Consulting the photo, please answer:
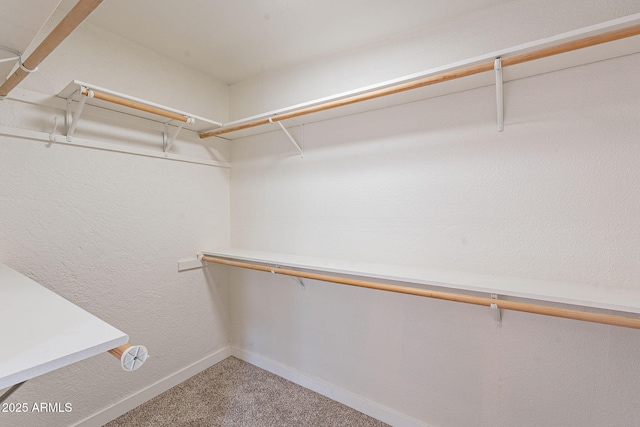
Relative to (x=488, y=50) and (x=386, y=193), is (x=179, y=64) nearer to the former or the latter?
(x=386, y=193)

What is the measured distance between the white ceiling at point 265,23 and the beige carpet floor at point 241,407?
7.53 feet

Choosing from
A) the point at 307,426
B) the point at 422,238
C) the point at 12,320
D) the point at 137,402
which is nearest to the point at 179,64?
the point at 12,320

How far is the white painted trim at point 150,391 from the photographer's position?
1.67m

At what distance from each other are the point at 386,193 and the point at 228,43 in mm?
1373

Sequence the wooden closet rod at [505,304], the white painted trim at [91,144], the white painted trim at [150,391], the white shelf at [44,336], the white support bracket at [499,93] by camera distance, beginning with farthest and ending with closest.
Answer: the white painted trim at [150,391] → the white painted trim at [91,144] → the white support bracket at [499,93] → the wooden closet rod at [505,304] → the white shelf at [44,336]

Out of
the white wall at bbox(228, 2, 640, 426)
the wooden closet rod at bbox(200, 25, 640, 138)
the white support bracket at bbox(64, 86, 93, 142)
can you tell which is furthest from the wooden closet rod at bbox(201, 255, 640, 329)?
the white support bracket at bbox(64, 86, 93, 142)

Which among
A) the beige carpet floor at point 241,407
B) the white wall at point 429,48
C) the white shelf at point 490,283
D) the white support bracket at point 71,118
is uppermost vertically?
Answer: the white wall at point 429,48

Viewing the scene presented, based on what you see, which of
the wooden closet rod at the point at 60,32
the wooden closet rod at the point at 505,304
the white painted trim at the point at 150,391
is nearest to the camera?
the wooden closet rod at the point at 60,32

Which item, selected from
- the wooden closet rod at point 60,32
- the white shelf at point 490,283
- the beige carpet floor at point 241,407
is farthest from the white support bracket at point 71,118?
the beige carpet floor at point 241,407

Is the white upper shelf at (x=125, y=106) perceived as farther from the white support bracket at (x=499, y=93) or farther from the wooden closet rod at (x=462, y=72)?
the white support bracket at (x=499, y=93)

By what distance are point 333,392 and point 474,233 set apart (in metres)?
1.37

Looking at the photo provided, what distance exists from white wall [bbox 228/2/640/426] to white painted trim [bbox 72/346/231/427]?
1.90 feet

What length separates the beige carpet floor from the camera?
1.72m

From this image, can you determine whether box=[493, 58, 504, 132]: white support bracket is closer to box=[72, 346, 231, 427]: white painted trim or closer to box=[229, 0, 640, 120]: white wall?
box=[229, 0, 640, 120]: white wall
